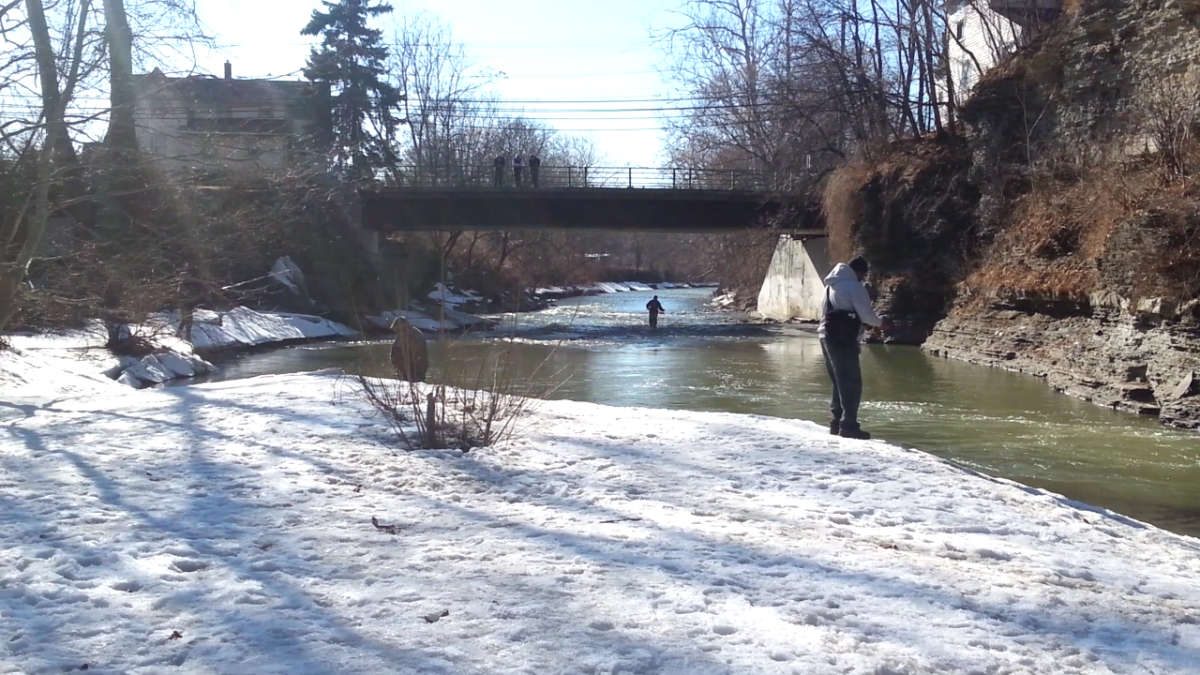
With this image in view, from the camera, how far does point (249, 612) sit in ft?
15.6

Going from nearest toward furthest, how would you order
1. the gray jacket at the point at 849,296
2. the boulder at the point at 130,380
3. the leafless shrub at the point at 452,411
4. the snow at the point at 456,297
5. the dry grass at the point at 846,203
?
the leafless shrub at the point at 452,411, the gray jacket at the point at 849,296, the boulder at the point at 130,380, the dry grass at the point at 846,203, the snow at the point at 456,297

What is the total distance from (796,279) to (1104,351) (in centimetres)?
2579

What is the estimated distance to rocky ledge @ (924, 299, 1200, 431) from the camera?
16.9m

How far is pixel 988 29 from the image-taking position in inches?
1510

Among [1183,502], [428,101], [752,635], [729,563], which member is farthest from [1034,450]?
[428,101]

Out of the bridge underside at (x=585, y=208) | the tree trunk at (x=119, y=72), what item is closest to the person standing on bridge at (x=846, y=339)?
the tree trunk at (x=119, y=72)

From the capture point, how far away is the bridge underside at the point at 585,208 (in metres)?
41.4

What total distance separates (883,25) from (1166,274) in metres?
24.1

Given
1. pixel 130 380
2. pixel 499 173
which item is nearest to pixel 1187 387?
pixel 130 380

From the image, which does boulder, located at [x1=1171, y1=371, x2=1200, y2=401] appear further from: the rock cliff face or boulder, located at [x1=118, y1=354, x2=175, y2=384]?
boulder, located at [x1=118, y1=354, x2=175, y2=384]

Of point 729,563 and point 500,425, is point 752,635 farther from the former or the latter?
point 500,425

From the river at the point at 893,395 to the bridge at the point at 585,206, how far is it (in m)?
6.87

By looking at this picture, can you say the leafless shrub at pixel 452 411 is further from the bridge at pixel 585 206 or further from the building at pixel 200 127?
the bridge at pixel 585 206

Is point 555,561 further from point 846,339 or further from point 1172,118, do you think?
point 1172,118
